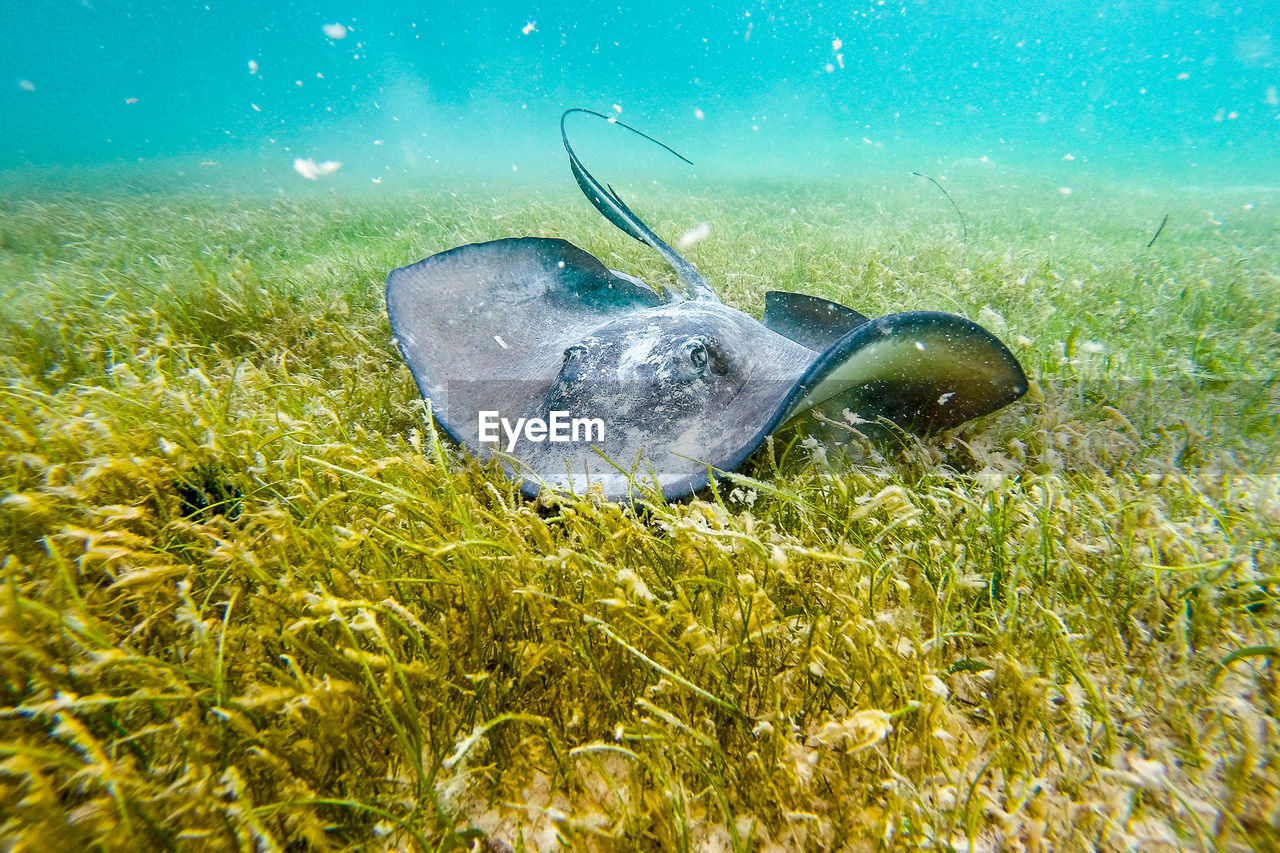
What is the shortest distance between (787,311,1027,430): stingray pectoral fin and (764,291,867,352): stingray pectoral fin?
1390 mm

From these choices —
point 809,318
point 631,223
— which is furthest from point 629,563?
point 631,223

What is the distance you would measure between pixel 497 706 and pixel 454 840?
26 cm

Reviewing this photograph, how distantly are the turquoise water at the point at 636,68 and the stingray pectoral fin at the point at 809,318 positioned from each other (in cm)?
6924

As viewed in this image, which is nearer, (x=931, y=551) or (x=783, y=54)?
(x=931, y=551)

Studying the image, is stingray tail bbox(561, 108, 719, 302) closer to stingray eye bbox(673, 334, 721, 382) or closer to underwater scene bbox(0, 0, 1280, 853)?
underwater scene bbox(0, 0, 1280, 853)

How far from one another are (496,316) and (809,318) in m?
2.14

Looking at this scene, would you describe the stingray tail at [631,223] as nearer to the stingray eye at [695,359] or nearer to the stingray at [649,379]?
the stingray at [649,379]

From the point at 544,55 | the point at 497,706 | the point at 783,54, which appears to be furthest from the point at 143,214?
the point at 783,54

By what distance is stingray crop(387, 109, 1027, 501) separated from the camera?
1.71 meters

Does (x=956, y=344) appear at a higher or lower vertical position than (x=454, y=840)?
higher

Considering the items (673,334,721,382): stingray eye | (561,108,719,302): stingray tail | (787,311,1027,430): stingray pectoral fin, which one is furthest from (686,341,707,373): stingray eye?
(561,108,719,302): stingray tail

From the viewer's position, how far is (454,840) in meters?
0.90

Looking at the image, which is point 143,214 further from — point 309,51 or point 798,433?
point 309,51

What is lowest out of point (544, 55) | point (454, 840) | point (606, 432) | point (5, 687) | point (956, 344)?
point (454, 840)
